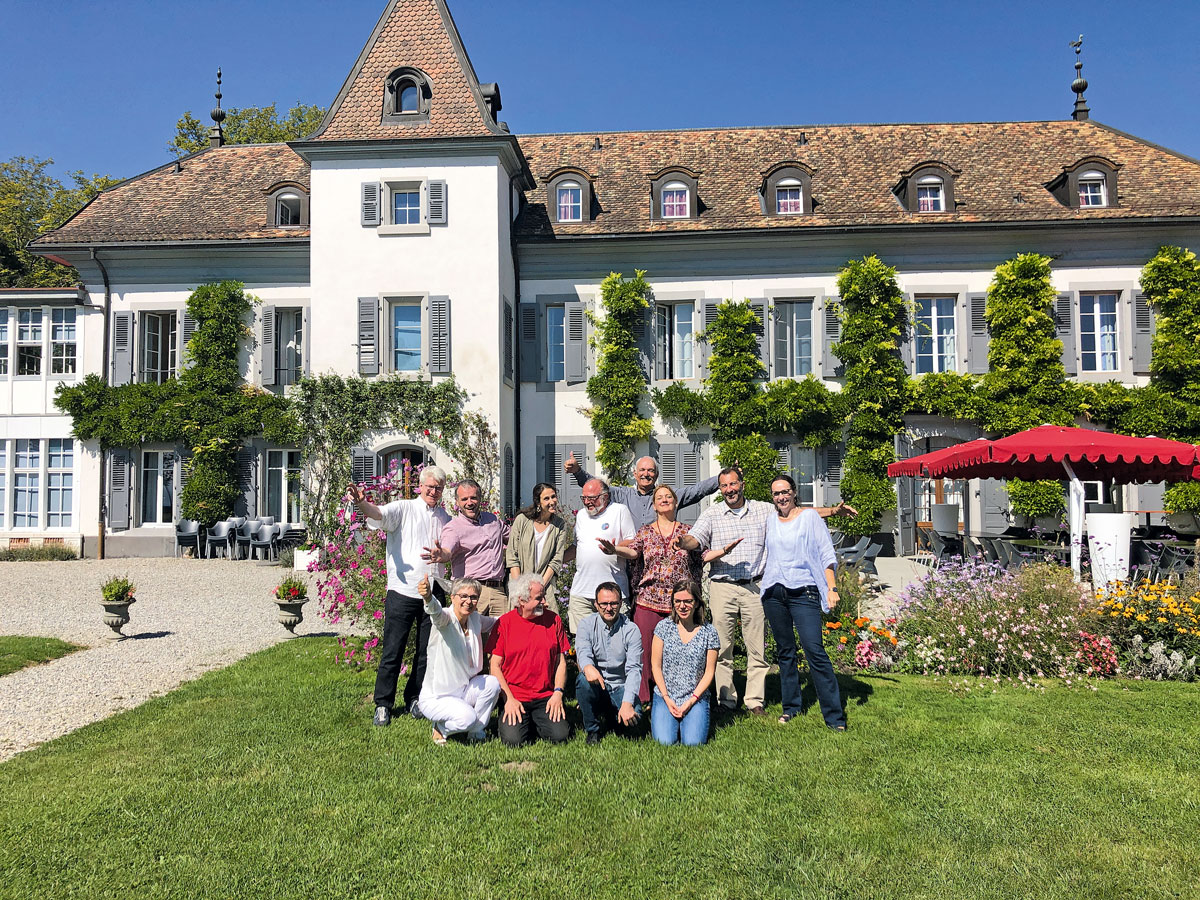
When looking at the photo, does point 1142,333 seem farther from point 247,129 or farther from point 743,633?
point 247,129

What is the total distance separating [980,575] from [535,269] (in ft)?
41.8

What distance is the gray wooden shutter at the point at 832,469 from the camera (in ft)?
59.1

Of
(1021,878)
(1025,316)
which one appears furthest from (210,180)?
(1021,878)

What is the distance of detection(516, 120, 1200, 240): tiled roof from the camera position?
18484 millimetres

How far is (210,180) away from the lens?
20984 millimetres

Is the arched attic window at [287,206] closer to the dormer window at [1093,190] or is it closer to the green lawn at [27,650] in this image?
the green lawn at [27,650]

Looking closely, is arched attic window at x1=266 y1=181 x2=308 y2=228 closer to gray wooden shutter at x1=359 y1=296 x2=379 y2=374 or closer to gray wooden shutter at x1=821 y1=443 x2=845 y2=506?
gray wooden shutter at x1=359 y1=296 x2=379 y2=374

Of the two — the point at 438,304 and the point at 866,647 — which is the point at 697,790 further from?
the point at 438,304

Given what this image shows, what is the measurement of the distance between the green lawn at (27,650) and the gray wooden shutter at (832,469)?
13.9m

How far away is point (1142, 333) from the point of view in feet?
58.2

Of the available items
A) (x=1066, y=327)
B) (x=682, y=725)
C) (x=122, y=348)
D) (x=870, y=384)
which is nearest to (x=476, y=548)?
(x=682, y=725)

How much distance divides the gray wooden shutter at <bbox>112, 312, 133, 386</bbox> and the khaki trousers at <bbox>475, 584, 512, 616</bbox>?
15.9 meters

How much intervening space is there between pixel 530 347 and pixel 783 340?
5625 mm

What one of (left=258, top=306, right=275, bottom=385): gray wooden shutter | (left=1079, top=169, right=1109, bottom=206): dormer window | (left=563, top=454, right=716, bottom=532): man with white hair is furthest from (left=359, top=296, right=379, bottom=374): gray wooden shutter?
(left=1079, top=169, right=1109, bottom=206): dormer window
